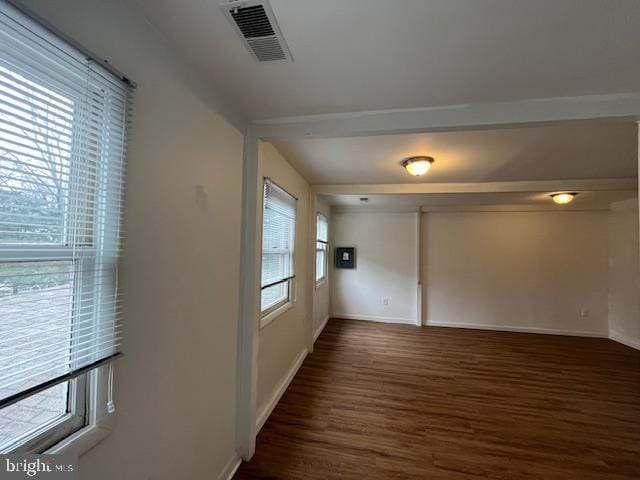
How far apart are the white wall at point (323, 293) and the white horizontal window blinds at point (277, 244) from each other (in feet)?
4.45

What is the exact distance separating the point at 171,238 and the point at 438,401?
291 cm

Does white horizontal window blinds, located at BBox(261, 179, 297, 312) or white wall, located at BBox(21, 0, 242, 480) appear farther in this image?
white horizontal window blinds, located at BBox(261, 179, 297, 312)

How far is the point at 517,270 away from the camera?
5051 mm

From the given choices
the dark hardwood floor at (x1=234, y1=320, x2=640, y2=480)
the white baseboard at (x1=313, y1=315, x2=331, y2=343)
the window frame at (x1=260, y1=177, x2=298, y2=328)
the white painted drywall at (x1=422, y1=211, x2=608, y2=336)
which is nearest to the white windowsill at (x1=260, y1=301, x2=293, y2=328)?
the window frame at (x1=260, y1=177, x2=298, y2=328)

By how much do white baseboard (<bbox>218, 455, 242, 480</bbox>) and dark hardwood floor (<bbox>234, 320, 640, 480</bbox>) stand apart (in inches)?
2.2

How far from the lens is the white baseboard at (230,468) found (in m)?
1.73

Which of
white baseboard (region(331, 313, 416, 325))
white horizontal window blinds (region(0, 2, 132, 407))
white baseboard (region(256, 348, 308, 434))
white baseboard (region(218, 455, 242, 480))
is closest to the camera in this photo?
white horizontal window blinds (region(0, 2, 132, 407))

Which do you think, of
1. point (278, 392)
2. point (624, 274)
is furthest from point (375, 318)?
point (624, 274)

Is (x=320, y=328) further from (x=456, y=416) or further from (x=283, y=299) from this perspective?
(x=456, y=416)

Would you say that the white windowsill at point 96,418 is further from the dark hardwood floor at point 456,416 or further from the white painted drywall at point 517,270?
the white painted drywall at point 517,270

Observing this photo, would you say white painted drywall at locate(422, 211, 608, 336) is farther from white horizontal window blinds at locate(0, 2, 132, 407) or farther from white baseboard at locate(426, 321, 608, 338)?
white horizontal window blinds at locate(0, 2, 132, 407)

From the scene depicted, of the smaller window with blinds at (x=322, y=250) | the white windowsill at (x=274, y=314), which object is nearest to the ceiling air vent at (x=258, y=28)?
the white windowsill at (x=274, y=314)

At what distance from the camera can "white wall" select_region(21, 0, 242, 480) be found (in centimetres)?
101

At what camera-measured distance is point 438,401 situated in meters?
2.74
